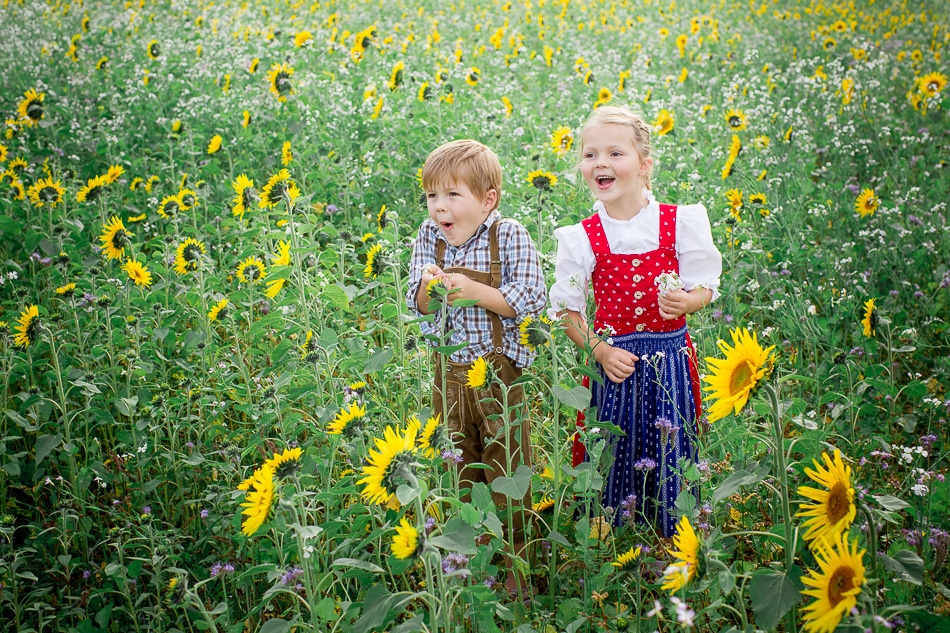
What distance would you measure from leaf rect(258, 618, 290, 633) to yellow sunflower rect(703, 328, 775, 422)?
3.14 ft

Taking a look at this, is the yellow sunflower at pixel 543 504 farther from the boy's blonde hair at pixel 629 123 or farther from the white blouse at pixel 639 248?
the boy's blonde hair at pixel 629 123

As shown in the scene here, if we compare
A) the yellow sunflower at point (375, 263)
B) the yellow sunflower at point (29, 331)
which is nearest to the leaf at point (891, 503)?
the yellow sunflower at point (375, 263)

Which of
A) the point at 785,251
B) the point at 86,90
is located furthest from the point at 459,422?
the point at 86,90

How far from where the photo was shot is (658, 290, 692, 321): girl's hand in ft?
7.48

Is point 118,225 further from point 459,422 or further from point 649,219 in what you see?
point 649,219

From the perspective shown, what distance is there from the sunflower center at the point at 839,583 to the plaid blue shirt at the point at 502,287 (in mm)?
1203

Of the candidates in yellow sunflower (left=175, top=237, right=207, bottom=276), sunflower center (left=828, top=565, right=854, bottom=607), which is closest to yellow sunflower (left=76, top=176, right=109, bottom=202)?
yellow sunflower (left=175, top=237, right=207, bottom=276)

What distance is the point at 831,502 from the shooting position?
1401mm

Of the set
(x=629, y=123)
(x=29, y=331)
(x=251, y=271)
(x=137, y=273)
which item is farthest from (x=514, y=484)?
(x=137, y=273)

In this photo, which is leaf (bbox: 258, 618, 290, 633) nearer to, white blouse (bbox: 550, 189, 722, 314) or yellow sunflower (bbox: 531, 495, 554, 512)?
yellow sunflower (bbox: 531, 495, 554, 512)

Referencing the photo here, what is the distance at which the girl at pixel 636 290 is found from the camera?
237cm

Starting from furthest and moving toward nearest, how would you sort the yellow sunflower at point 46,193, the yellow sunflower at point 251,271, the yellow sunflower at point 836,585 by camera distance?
the yellow sunflower at point 46,193, the yellow sunflower at point 251,271, the yellow sunflower at point 836,585

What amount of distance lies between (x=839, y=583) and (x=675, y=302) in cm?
110

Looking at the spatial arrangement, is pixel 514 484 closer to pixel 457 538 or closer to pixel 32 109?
pixel 457 538
